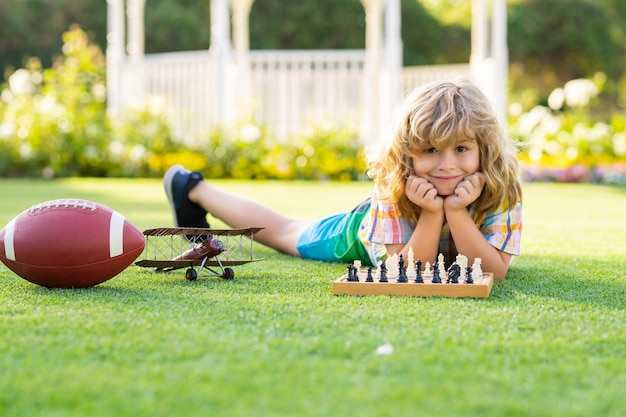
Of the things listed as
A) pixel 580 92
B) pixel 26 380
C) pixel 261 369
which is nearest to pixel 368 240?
pixel 261 369

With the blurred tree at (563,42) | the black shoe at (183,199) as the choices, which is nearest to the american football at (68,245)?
the black shoe at (183,199)

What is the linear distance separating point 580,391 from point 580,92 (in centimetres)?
1216

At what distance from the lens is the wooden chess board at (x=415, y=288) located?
296cm

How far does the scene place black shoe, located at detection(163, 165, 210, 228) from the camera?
4516 mm

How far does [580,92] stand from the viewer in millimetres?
13336

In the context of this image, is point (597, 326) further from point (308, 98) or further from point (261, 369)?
point (308, 98)

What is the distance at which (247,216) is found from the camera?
4.55 m

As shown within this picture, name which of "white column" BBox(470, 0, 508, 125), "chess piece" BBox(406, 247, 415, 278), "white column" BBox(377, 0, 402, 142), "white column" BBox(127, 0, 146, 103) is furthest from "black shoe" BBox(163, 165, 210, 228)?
"white column" BBox(127, 0, 146, 103)

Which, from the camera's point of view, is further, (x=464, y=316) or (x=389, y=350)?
(x=464, y=316)

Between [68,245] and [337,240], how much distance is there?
4.61 ft

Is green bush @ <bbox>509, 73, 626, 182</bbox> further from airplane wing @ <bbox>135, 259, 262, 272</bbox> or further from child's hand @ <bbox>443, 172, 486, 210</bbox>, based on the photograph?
airplane wing @ <bbox>135, 259, 262, 272</bbox>

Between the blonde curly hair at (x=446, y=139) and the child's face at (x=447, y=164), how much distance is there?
0.10 feet

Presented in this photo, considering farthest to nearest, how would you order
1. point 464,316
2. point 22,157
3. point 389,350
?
1. point 22,157
2. point 464,316
3. point 389,350

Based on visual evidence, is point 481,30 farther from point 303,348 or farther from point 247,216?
point 303,348
